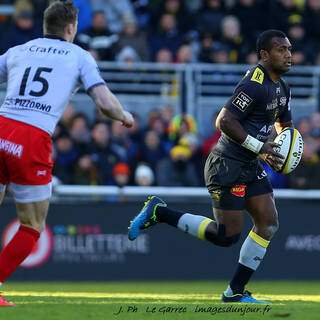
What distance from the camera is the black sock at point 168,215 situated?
→ 8023mm

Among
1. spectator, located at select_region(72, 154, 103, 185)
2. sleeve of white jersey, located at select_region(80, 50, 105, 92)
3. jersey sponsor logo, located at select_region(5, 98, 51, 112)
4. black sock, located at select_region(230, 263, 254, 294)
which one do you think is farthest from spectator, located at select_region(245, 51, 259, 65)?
jersey sponsor logo, located at select_region(5, 98, 51, 112)

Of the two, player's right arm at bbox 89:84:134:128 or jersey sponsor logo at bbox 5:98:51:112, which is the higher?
player's right arm at bbox 89:84:134:128

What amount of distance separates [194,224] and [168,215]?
12.9 inches

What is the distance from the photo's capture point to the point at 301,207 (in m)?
13.1

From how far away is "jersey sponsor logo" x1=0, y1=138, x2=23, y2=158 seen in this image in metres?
6.55

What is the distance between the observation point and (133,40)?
50.2 ft

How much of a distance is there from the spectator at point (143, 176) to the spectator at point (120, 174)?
168mm

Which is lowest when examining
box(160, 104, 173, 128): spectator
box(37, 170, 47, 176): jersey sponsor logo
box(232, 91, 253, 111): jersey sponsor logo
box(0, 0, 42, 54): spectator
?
box(160, 104, 173, 128): spectator

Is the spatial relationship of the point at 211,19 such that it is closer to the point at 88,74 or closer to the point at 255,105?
the point at 255,105

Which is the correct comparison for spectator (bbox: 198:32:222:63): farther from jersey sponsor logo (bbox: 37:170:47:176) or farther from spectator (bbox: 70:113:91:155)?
jersey sponsor logo (bbox: 37:170:47:176)

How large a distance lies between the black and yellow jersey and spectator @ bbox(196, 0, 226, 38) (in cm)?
844

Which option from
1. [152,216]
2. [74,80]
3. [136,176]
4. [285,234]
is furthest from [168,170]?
[74,80]

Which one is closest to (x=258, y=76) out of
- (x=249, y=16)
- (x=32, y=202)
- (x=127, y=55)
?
(x=32, y=202)

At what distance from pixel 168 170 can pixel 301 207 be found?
214 centimetres
